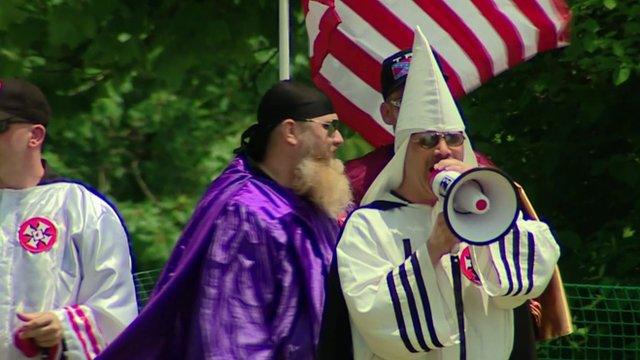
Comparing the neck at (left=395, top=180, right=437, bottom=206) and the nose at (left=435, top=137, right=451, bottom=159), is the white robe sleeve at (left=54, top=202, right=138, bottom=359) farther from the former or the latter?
the nose at (left=435, top=137, right=451, bottom=159)

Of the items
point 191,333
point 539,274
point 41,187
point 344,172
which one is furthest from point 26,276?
point 539,274

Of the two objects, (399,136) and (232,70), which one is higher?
(232,70)

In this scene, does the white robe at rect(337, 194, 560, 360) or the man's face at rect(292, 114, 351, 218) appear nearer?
the white robe at rect(337, 194, 560, 360)

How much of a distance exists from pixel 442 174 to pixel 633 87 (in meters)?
3.96

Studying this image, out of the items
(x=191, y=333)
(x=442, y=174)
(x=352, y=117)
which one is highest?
(x=352, y=117)

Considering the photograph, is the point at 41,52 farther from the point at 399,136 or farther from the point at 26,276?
the point at 399,136

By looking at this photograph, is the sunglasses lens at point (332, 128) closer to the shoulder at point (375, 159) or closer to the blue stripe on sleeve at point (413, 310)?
the shoulder at point (375, 159)

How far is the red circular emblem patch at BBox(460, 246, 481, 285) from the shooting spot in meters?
4.59

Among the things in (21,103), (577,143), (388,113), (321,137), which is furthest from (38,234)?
(577,143)

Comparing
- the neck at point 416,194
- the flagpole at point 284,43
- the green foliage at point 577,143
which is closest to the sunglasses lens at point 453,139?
the neck at point 416,194

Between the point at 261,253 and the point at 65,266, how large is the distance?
34.9 inches

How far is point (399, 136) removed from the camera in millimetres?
4738

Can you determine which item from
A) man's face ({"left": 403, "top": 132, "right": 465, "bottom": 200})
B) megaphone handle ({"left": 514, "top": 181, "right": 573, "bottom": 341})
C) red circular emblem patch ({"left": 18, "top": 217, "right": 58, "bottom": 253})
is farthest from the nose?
red circular emblem patch ({"left": 18, "top": 217, "right": 58, "bottom": 253})

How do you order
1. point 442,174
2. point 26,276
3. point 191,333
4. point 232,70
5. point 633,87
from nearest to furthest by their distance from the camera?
point 442,174 < point 191,333 < point 26,276 < point 633,87 < point 232,70
